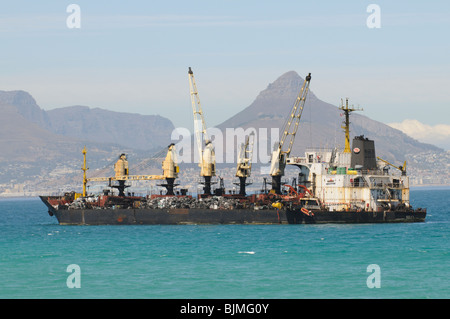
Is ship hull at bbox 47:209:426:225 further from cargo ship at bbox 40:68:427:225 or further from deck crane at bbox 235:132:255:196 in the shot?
deck crane at bbox 235:132:255:196

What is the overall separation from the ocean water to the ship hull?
2830 mm

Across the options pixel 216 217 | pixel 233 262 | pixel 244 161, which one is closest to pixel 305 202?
pixel 216 217

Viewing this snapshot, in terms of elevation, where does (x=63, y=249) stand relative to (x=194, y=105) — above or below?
below

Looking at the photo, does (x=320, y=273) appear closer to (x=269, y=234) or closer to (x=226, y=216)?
(x=269, y=234)

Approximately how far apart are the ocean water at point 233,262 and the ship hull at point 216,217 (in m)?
2.83

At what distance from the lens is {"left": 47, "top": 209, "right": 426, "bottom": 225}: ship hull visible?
385ft

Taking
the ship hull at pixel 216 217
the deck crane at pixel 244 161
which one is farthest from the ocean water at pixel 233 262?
the deck crane at pixel 244 161

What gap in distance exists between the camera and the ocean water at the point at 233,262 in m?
62.1

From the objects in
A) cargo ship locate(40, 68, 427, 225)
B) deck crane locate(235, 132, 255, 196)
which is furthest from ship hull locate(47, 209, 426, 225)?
deck crane locate(235, 132, 255, 196)

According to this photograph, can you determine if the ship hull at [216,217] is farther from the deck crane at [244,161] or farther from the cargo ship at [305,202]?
the deck crane at [244,161]
